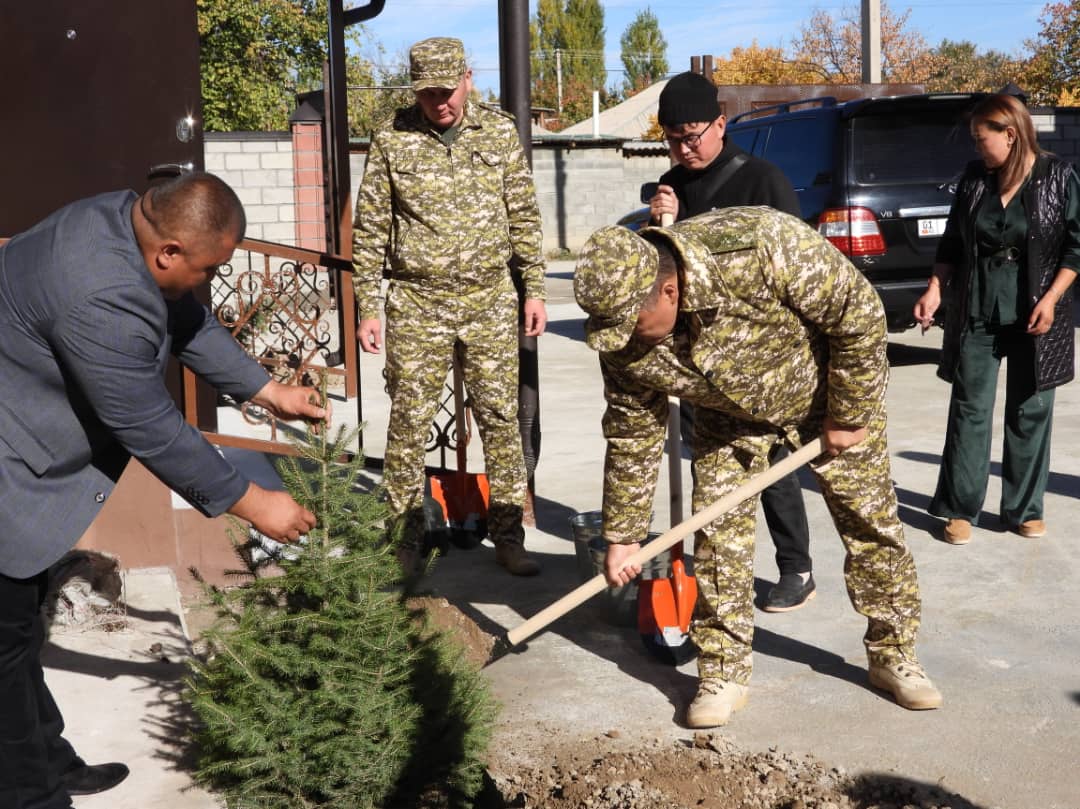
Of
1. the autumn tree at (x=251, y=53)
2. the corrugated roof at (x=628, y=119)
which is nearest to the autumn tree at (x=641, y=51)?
the corrugated roof at (x=628, y=119)

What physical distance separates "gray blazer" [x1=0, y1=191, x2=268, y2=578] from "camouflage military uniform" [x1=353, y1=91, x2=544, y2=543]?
2.02m

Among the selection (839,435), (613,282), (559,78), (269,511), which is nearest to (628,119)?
(559,78)

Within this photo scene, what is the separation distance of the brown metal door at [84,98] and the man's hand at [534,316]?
1575mm

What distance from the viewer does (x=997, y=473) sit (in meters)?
6.22

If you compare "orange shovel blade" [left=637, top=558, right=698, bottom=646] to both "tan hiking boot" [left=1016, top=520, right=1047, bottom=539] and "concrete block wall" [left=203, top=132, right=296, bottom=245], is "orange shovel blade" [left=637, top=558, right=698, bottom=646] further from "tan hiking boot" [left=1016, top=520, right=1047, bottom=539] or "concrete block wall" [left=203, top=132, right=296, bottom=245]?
"concrete block wall" [left=203, top=132, right=296, bottom=245]

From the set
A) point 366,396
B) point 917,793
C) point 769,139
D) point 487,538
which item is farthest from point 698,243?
point 769,139

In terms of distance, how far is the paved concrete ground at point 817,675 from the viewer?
3322mm

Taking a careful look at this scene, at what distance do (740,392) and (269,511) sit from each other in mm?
1278

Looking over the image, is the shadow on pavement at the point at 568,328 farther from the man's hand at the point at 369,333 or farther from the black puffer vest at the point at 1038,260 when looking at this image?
the man's hand at the point at 369,333

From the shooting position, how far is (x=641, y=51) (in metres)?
78.4

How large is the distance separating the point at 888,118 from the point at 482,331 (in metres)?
5.08

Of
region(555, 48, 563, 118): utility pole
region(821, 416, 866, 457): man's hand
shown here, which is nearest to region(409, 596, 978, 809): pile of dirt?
region(821, 416, 866, 457): man's hand

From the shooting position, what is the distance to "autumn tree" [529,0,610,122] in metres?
73.5

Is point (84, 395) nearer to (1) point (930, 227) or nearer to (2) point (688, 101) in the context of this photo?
(2) point (688, 101)
